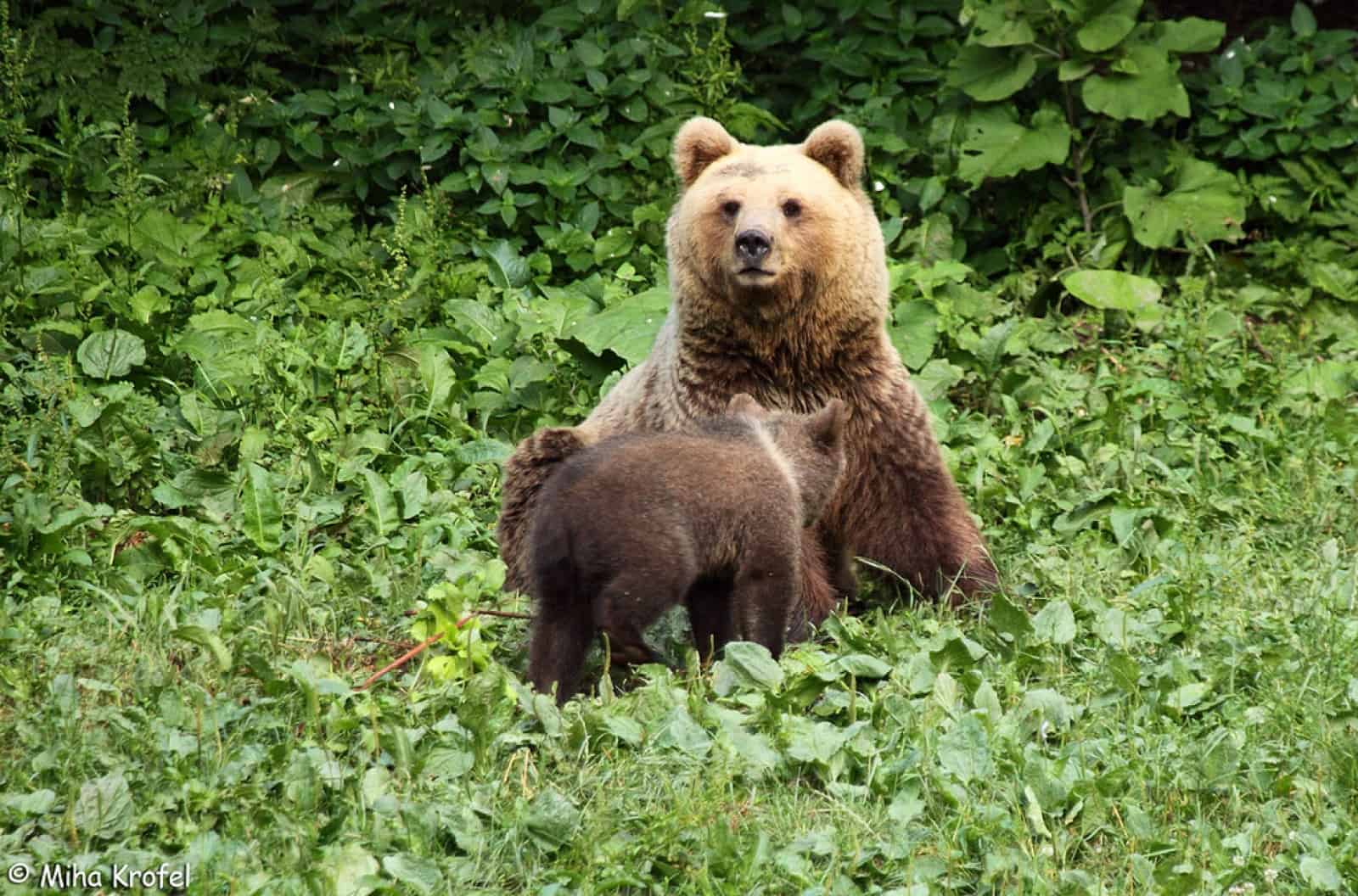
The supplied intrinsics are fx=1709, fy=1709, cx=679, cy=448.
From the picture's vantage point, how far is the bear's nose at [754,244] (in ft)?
18.9

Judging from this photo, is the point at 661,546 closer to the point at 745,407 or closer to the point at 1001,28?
the point at 745,407

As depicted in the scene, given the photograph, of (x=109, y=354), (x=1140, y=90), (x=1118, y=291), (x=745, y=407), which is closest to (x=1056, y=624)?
(x=745, y=407)

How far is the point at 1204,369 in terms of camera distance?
7.85 meters

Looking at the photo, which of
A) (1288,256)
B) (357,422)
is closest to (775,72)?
(1288,256)

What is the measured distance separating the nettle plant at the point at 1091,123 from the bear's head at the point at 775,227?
2.61 metres

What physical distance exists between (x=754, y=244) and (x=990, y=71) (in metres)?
3.57

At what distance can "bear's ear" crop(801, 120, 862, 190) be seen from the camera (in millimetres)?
6188

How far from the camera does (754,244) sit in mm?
5773

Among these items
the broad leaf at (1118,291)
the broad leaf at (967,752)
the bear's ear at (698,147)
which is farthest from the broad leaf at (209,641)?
the broad leaf at (1118,291)

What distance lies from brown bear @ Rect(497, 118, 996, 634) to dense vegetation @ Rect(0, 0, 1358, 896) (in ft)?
0.85

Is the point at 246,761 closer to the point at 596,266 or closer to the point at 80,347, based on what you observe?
the point at 80,347

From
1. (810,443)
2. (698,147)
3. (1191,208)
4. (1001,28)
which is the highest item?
(1001,28)

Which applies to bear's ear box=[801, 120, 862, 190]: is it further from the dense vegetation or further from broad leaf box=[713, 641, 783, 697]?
broad leaf box=[713, 641, 783, 697]

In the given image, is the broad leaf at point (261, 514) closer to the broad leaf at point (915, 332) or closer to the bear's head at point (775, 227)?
the bear's head at point (775, 227)
